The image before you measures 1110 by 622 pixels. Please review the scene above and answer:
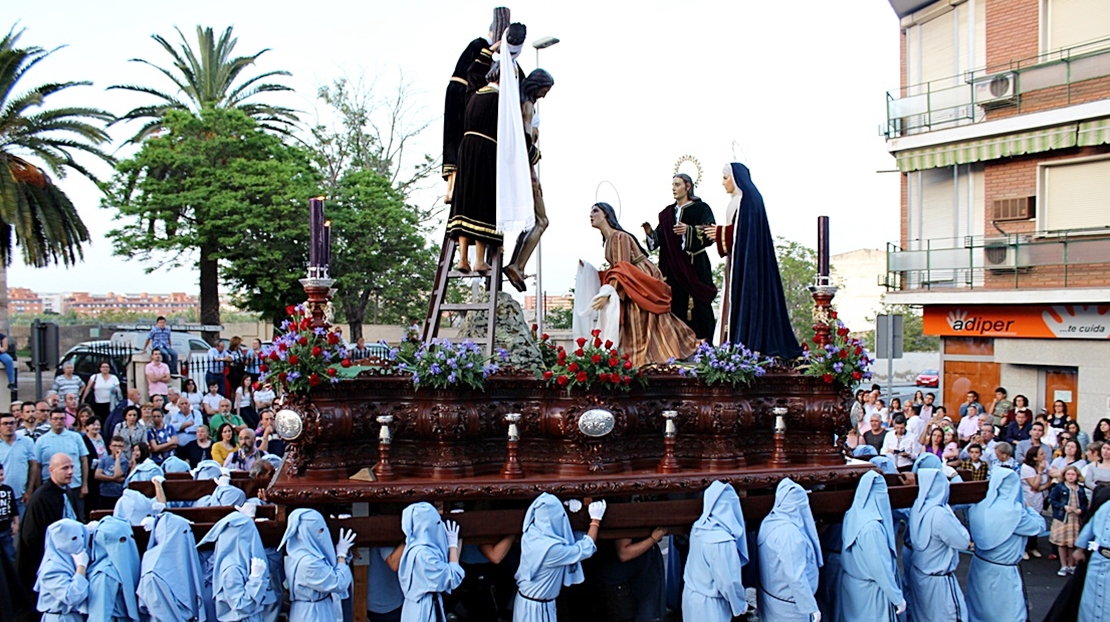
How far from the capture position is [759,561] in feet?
25.5

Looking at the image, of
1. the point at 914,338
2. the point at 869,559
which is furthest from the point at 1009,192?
the point at 914,338

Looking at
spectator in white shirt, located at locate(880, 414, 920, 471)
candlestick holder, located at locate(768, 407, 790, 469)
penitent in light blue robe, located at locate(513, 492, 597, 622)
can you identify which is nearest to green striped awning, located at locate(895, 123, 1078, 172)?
spectator in white shirt, located at locate(880, 414, 920, 471)

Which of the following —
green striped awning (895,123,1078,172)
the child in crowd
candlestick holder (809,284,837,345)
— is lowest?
the child in crowd

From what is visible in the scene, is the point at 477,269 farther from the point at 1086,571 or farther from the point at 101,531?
the point at 1086,571

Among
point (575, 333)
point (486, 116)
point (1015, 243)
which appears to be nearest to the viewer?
point (486, 116)

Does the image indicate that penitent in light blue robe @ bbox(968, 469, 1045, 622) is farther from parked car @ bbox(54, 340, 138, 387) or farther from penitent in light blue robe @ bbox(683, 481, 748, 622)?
parked car @ bbox(54, 340, 138, 387)

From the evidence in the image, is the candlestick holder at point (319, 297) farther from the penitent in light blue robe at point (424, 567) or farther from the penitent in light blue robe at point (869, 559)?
the penitent in light blue robe at point (869, 559)

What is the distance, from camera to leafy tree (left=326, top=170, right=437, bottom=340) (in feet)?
101

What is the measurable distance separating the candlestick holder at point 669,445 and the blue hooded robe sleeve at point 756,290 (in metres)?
1.41

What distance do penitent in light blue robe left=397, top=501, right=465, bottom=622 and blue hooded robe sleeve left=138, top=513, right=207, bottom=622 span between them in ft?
4.78

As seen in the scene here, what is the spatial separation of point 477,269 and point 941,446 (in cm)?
740

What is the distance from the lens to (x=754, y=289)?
8992mm

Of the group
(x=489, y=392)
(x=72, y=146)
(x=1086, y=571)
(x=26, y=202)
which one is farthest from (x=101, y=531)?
(x=72, y=146)

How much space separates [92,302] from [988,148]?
77271mm
